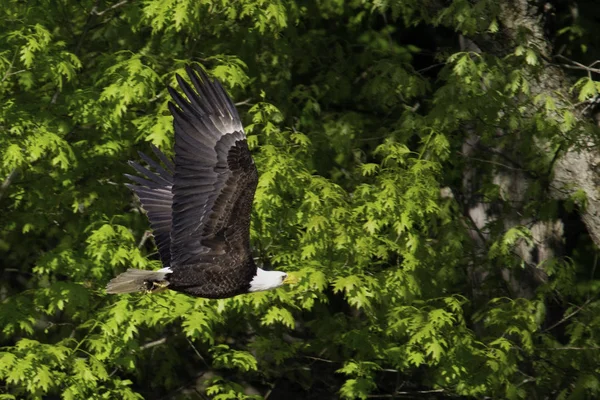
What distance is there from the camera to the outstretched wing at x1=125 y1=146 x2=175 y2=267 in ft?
29.4

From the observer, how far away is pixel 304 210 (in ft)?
33.6

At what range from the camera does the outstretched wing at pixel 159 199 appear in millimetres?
8953

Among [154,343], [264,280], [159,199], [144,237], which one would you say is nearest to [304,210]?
[144,237]

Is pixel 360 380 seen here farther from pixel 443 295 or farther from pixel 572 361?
pixel 572 361

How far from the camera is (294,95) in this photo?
11.8 m

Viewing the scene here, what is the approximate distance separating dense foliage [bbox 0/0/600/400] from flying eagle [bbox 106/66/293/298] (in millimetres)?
1432


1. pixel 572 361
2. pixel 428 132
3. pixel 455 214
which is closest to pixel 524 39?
pixel 428 132

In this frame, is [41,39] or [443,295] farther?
[443,295]

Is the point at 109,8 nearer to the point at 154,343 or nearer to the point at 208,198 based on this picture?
the point at 154,343

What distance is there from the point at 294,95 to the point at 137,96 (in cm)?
196

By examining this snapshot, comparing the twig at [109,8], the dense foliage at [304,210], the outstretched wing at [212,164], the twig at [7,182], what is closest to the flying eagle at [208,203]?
the outstretched wing at [212,164]

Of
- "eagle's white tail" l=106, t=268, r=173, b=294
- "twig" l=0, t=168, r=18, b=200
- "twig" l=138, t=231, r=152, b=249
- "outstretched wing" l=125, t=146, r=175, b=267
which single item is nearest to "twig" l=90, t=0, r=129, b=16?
"twig" l=0, t=168, r=18, b=200

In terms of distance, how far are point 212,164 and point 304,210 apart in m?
2.41

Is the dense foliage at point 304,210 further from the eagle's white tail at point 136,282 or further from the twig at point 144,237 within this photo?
the eagle's white tail at point 136,282
